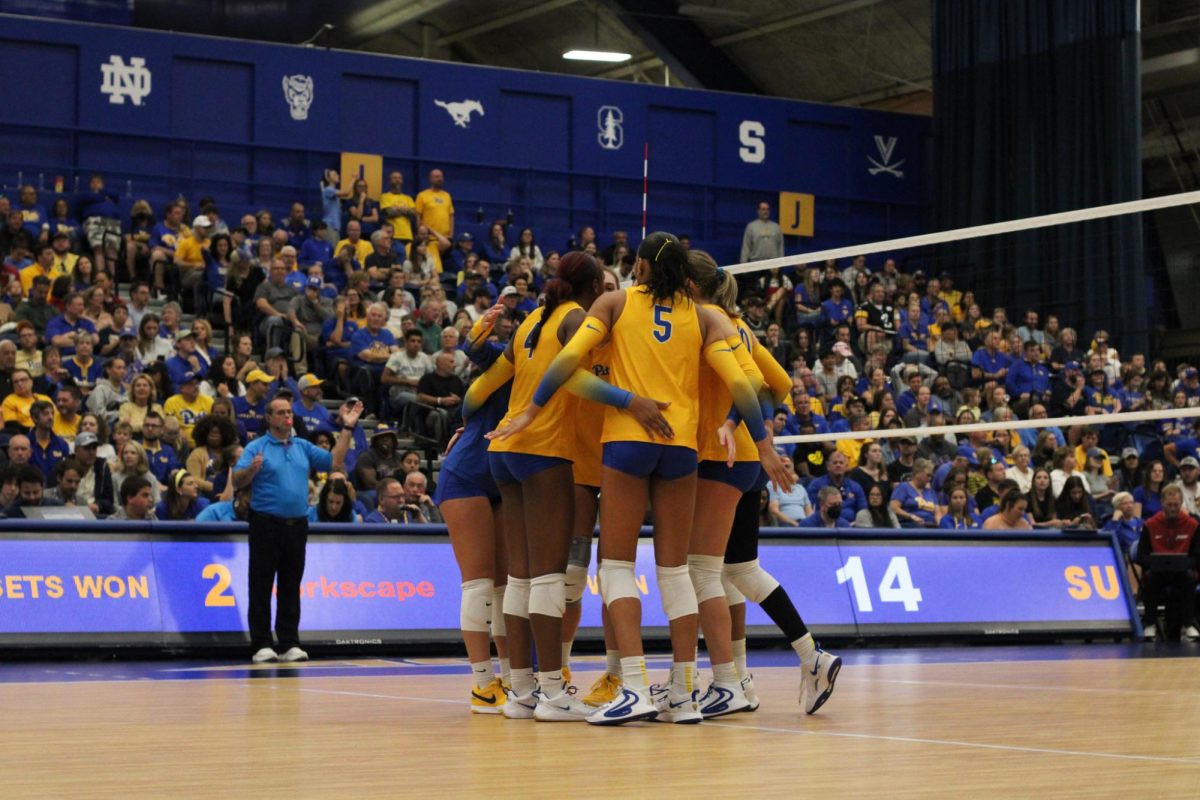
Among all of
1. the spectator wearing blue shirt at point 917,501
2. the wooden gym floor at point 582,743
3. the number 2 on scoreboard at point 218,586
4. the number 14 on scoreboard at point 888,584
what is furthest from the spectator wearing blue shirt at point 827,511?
the wooden gym floor at point 582,743

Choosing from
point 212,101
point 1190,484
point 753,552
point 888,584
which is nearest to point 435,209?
point 212,101

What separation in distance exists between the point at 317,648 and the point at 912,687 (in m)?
5.23

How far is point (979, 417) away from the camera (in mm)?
Answer: 17531

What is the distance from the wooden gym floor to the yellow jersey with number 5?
1.20 m

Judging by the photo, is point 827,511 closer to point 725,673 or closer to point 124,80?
point 725,673

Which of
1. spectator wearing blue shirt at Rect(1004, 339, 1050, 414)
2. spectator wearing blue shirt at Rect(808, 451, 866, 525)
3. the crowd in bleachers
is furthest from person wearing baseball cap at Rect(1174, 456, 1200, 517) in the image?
spectator wearing blue shirt at Rect(808, 451, 866, 525)

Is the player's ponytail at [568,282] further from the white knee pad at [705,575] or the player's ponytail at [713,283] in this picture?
the white knee pad at [705,575]

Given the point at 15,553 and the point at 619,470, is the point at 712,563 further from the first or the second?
the point at 15,553

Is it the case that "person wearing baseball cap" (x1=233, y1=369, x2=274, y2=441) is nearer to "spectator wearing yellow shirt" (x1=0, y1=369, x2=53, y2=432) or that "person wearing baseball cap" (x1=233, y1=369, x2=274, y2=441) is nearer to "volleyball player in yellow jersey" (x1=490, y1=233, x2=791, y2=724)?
"spectator wearing yellow shirt" (x1=0, y1=369, x2=53, y2=432)

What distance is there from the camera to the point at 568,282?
23.7 feet

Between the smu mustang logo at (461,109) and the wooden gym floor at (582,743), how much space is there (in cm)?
1849

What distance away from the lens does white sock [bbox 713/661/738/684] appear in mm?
7211

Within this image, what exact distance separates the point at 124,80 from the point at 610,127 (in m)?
8.01

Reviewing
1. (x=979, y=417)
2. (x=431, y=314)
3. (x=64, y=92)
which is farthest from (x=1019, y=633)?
(x=64, y=92)
